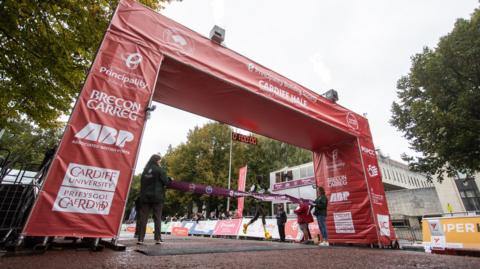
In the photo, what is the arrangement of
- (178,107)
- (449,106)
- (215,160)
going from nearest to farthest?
(178,107)
(449,106)
(215,160)

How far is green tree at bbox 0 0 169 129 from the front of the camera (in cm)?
529

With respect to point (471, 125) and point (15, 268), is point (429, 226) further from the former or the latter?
point (15, 268)

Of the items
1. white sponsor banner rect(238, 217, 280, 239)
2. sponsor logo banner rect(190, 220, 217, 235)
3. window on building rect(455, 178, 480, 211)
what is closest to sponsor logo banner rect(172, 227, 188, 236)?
sponsor logo banner rect(190, 220, 217, 235)

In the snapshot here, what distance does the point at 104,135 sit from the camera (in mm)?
→ 3586

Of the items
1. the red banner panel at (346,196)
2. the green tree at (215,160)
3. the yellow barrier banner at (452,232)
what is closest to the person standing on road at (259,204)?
the red banner panel at (346,196)

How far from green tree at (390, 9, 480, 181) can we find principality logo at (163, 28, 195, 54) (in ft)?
41.9

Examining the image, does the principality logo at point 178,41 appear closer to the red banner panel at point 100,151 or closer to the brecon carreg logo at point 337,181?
the red banner panel at point 100,151

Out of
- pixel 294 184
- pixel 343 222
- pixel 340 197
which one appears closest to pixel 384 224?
pixel 343 222

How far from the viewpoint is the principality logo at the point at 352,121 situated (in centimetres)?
790

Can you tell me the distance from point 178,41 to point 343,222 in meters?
7.20

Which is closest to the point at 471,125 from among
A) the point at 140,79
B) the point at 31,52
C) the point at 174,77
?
the point at 174,77

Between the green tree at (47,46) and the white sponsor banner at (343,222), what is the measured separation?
8.45 meters

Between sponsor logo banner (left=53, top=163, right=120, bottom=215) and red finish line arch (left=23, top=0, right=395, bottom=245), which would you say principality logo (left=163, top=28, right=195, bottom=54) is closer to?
red finish line arch (left=23, top=0, right=395, bottom=245)

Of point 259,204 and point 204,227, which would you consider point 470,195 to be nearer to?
point 204,227
